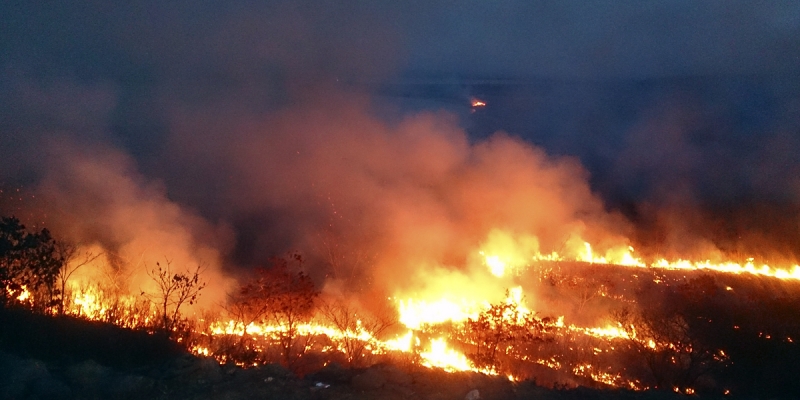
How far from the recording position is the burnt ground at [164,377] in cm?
532

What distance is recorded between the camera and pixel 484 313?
14.0m

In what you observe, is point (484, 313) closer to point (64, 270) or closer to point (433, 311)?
point (433, 311)

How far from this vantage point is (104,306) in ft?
33.0

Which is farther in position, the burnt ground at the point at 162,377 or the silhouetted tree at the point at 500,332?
the silhouetted tree at the point at 500,332

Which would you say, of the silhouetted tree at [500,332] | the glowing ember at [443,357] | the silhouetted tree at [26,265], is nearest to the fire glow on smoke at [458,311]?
the glowing ember at [443,357]

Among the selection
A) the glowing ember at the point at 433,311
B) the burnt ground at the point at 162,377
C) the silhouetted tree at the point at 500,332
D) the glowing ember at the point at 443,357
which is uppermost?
the glowing ember at the point at 433,311

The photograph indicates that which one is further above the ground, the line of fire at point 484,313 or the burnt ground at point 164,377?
the line of fire at point 484,313

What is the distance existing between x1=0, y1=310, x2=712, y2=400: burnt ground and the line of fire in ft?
3.39

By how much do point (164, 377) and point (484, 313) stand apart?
9.54 meters

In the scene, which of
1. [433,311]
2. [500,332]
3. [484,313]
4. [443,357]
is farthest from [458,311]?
[443,357]

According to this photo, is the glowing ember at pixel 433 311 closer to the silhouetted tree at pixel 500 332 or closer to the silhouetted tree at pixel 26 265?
the silhouetted tree at pixel 500 332

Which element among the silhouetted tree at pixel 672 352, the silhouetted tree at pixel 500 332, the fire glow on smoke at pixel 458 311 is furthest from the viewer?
the silhouetted tree at pixel 500 332

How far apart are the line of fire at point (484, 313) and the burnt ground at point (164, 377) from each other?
1033 millimetres

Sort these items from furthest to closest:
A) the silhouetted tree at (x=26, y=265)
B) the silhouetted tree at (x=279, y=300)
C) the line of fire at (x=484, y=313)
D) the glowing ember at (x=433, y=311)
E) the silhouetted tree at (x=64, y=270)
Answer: the glowing ember at (x=433, y=311) → the silhouetted tree at (x=279, y=300) → the line of fire at (x=484, y=313) → the silhouetted tree at (x=64, y=270) → the silhouetted tree at (x=26, y=265)
